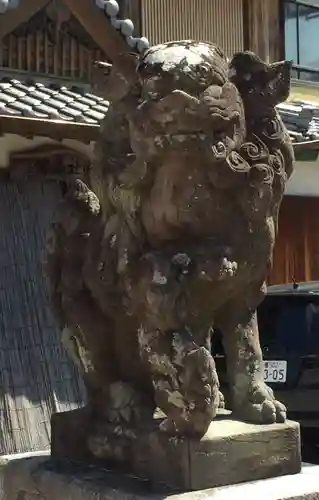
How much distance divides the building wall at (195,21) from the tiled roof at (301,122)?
131 centimetres

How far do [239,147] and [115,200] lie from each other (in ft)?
1.53

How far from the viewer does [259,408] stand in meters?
2.83

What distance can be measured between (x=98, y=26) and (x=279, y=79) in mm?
4648

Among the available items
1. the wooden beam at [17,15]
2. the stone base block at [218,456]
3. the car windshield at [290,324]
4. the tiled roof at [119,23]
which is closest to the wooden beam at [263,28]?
the tiled roof at [119,23]

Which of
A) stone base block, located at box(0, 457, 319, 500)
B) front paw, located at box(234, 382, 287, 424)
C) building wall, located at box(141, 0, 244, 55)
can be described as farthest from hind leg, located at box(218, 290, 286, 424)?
building wall, located at box(141, 0, 244, 55)

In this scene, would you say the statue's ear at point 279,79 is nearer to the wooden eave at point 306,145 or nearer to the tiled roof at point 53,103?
the tiled roof at point 53,103

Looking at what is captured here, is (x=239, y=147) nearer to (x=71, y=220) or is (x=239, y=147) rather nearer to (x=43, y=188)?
(x=71, y=220)

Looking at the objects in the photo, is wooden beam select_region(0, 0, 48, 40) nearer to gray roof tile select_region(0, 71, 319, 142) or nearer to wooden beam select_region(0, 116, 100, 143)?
gray roof tile select_region(0, 71, 319, 142)

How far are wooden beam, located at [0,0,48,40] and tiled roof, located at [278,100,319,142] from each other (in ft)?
8.19

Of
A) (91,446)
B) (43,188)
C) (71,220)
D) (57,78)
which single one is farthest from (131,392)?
(57,78)

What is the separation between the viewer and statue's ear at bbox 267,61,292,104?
2834mm

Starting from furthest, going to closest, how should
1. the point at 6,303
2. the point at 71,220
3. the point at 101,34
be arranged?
the point at 101,34
the point at 6,303
the point at 71,220

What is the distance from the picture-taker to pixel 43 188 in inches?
265

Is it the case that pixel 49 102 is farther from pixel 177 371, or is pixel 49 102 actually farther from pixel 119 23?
pixel 177 371
